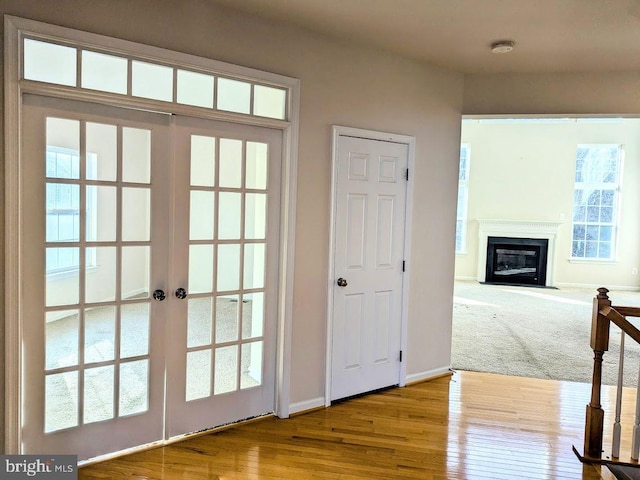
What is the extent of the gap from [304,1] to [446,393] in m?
3.22

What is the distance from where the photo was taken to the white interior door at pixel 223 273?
2.85m

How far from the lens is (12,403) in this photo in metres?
2.31

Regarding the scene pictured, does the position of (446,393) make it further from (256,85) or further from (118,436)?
(256,85)

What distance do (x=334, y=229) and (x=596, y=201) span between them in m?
9.00

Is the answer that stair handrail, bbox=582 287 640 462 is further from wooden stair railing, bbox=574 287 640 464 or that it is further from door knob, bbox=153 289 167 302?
door knob, bbox=153 289 167 302

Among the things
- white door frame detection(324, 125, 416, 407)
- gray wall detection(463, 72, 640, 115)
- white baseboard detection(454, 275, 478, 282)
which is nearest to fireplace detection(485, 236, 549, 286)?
white baseboard detection(454, 275, 478, 282)

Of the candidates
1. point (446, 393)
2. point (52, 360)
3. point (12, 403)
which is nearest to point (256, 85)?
point (52, 360)

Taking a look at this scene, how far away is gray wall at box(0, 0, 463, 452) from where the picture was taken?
2.62m

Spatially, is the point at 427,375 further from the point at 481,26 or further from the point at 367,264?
the point at 481,26

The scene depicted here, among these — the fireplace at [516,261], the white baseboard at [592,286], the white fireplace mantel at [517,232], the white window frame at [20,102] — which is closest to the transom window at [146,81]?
the white window frame at [20,102]

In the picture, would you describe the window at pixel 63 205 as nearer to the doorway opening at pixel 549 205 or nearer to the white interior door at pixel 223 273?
the white interior door at pixel 223 273

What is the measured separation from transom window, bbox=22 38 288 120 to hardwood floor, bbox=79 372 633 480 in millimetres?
2146

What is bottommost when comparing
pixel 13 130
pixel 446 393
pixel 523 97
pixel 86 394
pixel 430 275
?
pixel 446 393

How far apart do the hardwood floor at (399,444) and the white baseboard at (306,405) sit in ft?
0.21
